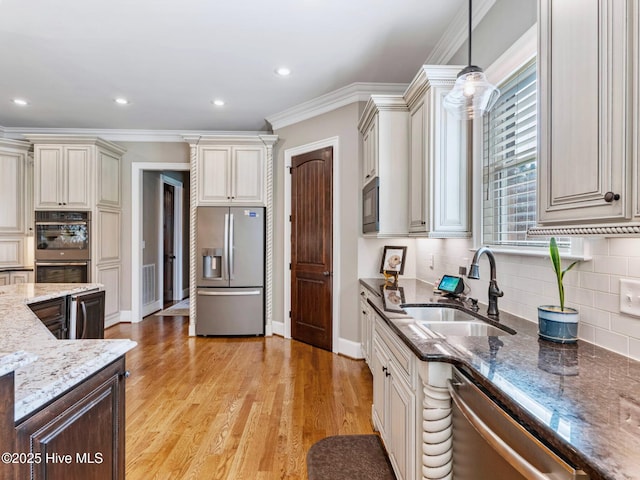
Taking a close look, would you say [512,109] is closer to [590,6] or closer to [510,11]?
[510,11]

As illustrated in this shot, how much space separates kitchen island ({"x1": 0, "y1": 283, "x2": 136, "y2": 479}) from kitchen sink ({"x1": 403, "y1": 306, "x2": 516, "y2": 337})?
4.00 ft

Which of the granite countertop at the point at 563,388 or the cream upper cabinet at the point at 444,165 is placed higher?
the cream upper cabinet at the point at 444,165

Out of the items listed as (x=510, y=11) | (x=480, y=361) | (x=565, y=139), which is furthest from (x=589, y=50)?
(x=510, y=11)

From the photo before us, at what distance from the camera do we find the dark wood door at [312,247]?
12.5 ft

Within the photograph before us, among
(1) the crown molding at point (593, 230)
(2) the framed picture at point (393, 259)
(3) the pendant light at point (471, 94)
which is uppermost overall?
(3) the pendant light at point (471, 94)

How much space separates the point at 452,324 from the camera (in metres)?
1.86

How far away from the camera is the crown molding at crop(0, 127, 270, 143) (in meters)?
4.92

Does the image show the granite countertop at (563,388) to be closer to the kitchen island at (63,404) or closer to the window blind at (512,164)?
the window blind at (512,164)

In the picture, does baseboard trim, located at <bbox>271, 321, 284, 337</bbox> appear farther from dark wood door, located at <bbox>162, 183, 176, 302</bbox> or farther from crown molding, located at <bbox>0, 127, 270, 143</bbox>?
dark wood door, located at <bbox>162, 183, 176, 302</bbox>

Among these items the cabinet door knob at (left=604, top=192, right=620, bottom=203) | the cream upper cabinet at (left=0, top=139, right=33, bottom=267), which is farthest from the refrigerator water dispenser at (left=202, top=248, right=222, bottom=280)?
the cabinet door knob at (left=604, top=192, right=620, bottom=203)

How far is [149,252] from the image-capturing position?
5.58 meters

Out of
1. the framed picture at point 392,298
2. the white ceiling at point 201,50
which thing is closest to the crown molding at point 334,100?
the white ceiling at point 201,50

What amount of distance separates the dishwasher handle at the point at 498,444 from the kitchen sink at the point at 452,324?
1.24 feet

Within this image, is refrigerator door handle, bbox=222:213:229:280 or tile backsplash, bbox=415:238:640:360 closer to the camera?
tile backsplash, bbox=415:238:640:360
